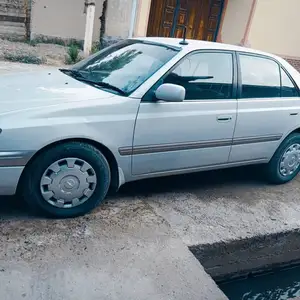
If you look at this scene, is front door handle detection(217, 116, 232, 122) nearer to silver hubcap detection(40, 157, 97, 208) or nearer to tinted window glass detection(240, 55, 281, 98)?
tinted window glass detection(240, 55, 281, 98)

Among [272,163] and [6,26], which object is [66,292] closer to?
[272,163]

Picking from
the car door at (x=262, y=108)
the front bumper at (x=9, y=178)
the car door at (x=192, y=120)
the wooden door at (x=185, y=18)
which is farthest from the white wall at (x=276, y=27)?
the front bumper at (x=9, y=178)

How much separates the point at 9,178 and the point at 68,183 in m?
0.49

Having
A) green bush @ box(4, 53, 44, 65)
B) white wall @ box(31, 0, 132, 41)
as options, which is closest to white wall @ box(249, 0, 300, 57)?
white wall @ box(31, 0, 132, 41)

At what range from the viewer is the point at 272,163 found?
16.4 ft

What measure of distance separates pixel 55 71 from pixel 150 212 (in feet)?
6.09

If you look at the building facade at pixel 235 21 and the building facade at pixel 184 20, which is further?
the building facade at pixel 235 21

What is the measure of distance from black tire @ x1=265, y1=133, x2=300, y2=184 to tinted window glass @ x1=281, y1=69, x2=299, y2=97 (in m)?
0.51

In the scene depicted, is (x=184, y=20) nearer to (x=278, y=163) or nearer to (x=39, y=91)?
(x=278, y=163)

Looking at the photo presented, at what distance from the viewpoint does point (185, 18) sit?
13039mm

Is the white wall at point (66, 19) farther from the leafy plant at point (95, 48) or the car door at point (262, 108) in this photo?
the car door at point (262, 108)

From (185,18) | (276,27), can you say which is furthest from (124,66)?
(276,27)

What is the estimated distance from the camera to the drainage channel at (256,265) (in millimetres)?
3764

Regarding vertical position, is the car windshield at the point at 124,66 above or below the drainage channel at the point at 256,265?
above
